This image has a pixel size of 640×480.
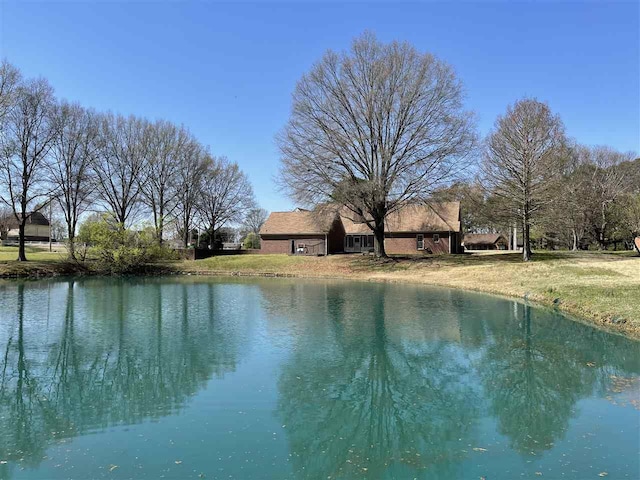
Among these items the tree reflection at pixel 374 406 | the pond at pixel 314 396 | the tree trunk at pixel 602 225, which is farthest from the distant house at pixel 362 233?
the tree reflection at pixel 374 406

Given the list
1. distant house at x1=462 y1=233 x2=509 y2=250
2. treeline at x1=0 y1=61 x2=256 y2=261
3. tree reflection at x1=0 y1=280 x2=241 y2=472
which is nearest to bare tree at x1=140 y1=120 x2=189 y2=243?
treeline at x1=0 y1=61 x2=256 y2=261

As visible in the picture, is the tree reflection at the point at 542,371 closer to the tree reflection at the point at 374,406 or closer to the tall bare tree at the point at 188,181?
the tree reflection at the point at 374,406

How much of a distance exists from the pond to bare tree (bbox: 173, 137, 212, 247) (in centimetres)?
2999

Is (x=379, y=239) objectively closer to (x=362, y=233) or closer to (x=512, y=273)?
(x=362, y=233)

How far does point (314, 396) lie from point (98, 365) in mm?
5425

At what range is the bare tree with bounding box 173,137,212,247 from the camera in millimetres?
45219

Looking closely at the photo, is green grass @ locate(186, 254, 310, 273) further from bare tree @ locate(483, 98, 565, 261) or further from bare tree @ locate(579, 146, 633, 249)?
bare tree @ locate(579, 146, 633, 249)

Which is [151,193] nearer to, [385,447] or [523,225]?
[523,225]

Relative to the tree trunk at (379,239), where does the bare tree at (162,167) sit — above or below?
above

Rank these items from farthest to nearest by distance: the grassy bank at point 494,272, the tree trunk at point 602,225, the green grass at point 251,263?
the tree trunk at point 602,225 → the green grass at point 251,263 → the grassy bank at point 494,272

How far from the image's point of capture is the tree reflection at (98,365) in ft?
23.8

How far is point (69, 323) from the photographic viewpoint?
15.3m

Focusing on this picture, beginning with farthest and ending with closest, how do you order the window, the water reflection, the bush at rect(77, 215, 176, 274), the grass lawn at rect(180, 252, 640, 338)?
1. the window
2. the bush at rect(77, 215, 176, 274)
3. the grass lawn at rect(180, 252, 640, 338)
4. the water reflection

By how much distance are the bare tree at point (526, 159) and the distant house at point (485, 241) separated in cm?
4301
